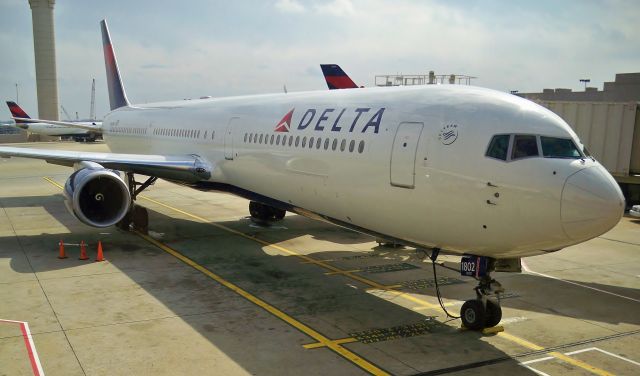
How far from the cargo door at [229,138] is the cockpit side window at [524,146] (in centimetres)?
926

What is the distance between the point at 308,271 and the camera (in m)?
13.4

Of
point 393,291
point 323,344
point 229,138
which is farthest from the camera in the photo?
point 229,138

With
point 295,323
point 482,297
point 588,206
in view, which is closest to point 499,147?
point 588,206

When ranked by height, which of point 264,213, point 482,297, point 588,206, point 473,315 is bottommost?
point 264,213

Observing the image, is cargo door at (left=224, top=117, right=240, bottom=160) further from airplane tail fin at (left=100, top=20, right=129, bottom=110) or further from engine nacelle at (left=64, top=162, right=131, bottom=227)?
airplane tail fin at (left=100, top=20, right=129, bottom=110)

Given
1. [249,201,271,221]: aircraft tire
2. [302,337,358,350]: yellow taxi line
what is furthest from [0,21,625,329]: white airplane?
[249,201,271,221]: aircraft tire

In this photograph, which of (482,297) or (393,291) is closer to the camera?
(482,297)

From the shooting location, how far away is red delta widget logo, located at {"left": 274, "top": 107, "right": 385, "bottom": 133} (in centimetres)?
1062

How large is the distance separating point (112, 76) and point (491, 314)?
26380 millimetres

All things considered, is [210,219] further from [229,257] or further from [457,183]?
[457,183]

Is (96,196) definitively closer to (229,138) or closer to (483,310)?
(229,138)

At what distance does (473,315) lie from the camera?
9406mm

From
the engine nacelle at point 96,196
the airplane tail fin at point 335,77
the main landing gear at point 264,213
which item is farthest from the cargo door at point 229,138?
the airplane tail fin at point 335,77

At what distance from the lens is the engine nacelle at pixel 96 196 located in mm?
14047
